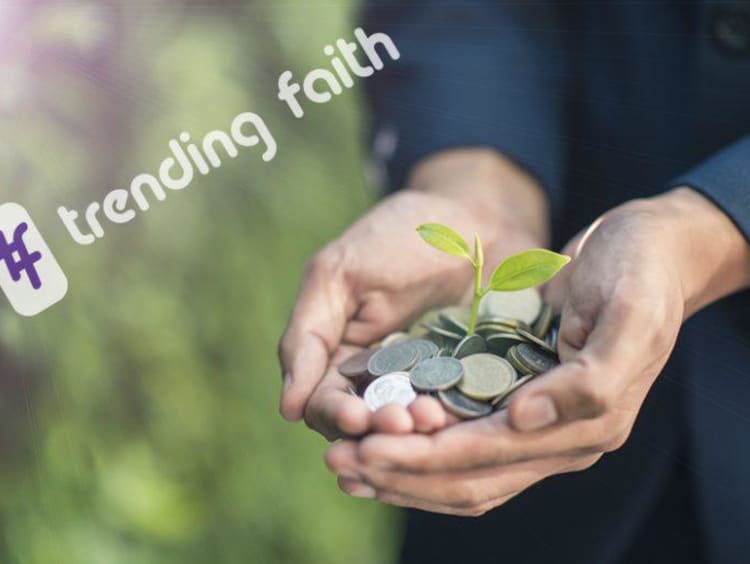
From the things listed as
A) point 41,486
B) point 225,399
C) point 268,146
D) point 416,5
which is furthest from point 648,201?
point 41,486

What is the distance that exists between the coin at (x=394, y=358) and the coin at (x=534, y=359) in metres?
0.10

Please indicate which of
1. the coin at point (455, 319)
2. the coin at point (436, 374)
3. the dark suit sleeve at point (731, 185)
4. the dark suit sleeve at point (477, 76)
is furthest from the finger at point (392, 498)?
the dark suit sleeve at point (477, 76)

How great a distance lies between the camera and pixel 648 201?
0.81 meters

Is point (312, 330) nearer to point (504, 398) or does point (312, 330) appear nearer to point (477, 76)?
point (504, 398)

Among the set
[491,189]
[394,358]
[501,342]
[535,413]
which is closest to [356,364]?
[394,358]

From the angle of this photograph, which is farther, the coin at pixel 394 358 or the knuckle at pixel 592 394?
the coin at pixel 394 358

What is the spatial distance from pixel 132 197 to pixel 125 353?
23 cm

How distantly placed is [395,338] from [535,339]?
0.19 metres

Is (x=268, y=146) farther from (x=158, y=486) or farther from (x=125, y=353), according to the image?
(x=158, y=486)

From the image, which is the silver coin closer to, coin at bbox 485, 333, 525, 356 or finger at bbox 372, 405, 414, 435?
coin at bbox 485, 333, 525, 356

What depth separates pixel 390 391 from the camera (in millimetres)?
751

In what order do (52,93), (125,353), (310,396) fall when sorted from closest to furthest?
1. (310,396)
2. (52,93)
3. (125,353)

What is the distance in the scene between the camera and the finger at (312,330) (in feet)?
2.58

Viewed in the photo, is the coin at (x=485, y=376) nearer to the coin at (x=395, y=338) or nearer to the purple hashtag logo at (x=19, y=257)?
the coin at (x=395, y=338)
